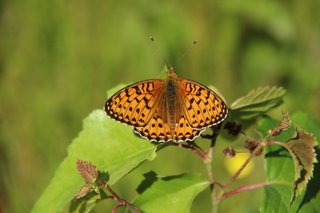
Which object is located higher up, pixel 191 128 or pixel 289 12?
pixel 289 12

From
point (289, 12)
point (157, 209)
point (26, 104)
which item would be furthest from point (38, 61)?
point (157, 209)

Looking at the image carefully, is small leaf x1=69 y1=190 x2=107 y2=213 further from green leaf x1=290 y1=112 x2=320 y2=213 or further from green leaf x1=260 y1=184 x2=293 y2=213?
green leaf x1=290 y1=112 x2=320 y2=213

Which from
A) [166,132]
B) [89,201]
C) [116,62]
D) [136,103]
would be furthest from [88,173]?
[116,62]

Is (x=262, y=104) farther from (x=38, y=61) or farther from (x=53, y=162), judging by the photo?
(x=38, y=61)

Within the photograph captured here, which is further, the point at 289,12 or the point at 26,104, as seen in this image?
the point at 289,12

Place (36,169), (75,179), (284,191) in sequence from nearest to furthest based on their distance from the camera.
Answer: (284,191)
(75,179)
(36,169)

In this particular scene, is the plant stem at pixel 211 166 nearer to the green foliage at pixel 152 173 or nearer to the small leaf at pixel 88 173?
the green foliage at pixel 152 173

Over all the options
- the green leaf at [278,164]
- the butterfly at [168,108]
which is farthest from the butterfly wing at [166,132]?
the green leaf at [278,164]

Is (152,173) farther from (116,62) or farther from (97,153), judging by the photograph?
(116,62)
